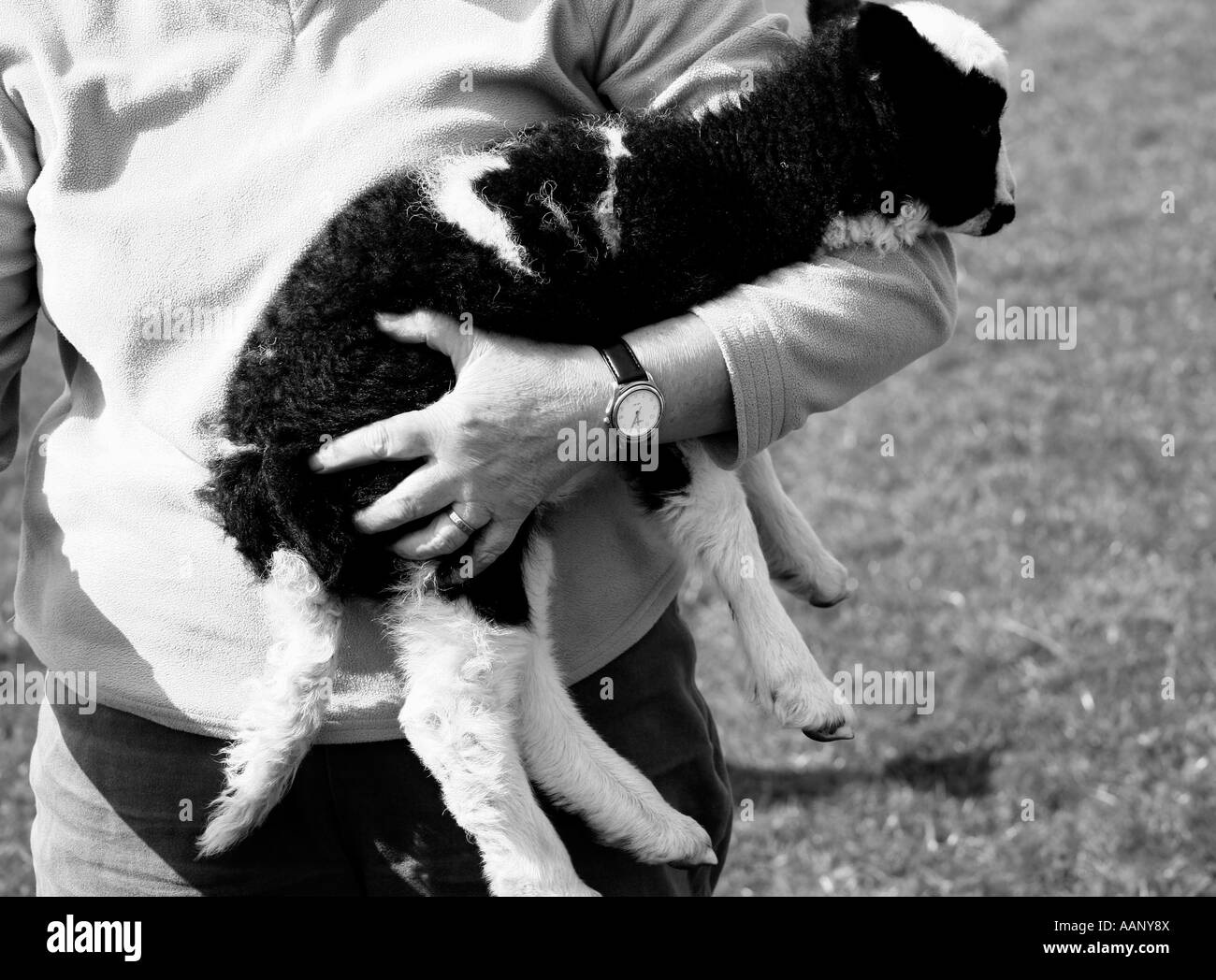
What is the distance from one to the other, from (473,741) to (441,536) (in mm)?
400

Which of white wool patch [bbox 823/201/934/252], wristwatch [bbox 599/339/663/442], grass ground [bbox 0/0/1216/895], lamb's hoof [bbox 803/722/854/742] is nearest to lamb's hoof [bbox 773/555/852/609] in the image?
lamb's hoof [bbox 803/722/854/742]

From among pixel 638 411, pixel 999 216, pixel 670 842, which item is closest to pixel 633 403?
pixel 638 411

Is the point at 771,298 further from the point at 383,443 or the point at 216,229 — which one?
the point at 216,229

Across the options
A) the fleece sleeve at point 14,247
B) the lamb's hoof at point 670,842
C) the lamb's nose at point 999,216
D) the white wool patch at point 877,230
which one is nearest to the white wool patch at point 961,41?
the lamb's nose at point 999,216

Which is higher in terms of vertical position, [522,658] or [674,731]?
[522,658]

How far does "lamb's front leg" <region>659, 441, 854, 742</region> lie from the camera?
106 inches

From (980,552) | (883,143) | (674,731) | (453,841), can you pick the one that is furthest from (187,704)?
(980,552)

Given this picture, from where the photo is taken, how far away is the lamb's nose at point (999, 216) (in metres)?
2.99

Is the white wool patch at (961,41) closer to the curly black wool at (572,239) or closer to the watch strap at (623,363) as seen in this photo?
Result: the curly black wool at (572,239)

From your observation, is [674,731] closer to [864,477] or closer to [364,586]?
[364,586]

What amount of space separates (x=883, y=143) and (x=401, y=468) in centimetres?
130

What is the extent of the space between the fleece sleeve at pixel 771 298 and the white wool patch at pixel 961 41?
0.57 m

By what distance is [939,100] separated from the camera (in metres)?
2.82
